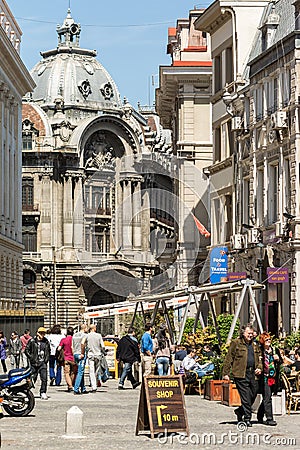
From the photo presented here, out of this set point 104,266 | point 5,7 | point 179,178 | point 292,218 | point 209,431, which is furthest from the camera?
point 104,266

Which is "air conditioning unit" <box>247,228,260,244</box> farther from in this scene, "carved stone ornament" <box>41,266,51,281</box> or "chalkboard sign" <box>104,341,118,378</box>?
"carved stone ornament" <box>41,266,51,281</box>

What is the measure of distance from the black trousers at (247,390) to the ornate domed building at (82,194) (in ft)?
324

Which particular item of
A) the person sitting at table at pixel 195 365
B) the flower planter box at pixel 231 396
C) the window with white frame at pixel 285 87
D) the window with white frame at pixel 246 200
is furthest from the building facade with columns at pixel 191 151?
the flower planter box at pixel 231 396

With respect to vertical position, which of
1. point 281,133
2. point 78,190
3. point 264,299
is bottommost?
point 264,299

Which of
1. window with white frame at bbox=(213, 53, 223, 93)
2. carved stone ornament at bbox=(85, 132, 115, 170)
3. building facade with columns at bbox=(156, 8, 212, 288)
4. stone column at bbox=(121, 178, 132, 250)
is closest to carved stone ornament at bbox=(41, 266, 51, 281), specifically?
stone column at bbox=(121, 178, 132, 250)

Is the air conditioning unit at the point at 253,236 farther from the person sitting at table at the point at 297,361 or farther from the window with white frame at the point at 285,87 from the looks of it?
the person sitting at table at the point at 297,361

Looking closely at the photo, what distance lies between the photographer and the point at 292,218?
43.1m

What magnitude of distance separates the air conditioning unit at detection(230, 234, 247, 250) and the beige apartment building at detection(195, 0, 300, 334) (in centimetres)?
4

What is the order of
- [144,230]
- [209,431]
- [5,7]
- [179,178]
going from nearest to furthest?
[209,431] < [179,178] < [5,7] < [144,230]

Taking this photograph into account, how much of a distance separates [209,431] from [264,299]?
1019 inches

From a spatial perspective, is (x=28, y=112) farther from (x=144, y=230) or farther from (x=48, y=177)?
(x=144, y=230)

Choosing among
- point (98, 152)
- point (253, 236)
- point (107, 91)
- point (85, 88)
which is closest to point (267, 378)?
point (253, 236)

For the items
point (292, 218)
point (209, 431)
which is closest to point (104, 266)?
point (292, 218)

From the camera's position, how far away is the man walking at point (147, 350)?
3391 centimetres
